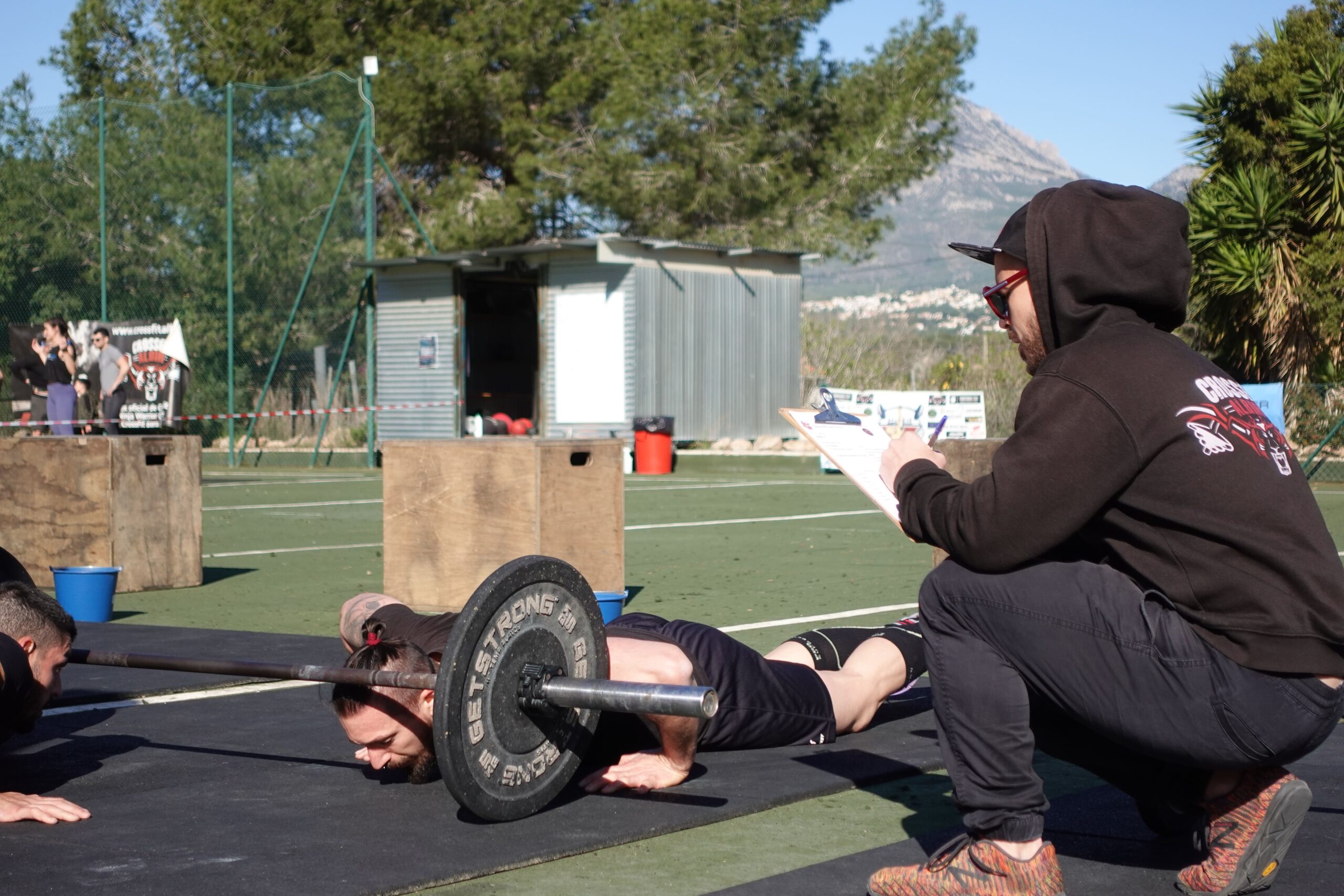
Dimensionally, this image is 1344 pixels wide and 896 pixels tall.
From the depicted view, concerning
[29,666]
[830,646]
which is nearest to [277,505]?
[830,646]

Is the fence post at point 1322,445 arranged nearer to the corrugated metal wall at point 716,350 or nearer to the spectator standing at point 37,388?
the corrugated metal wall at point 716,350

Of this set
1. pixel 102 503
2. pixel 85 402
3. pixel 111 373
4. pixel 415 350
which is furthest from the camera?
pixel 415 350

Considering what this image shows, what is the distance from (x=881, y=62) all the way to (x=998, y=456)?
30.3m

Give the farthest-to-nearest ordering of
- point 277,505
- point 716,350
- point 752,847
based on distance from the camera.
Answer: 1. point 716,350
2. point 277,505
3. point 752,847

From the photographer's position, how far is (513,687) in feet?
11.4

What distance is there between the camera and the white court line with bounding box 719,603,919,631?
691 cm

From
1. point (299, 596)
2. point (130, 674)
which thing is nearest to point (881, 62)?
point (299, 596)

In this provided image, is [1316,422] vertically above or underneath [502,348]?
underneath

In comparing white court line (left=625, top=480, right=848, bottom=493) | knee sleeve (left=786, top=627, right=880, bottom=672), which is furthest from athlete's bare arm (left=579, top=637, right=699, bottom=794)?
white court line (left=625, top=480, right=848, bottom=493)

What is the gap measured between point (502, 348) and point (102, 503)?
2151 cm

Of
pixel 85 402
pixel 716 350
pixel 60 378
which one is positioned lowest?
pixel 85 402

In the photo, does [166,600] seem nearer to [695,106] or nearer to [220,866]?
[220,866]

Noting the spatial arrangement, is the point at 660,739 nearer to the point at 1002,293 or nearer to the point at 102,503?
the point at 1002,293

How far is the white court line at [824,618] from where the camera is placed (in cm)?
691
